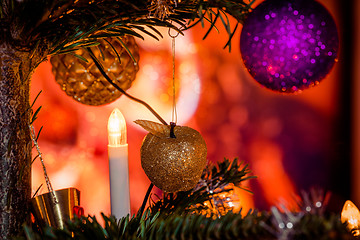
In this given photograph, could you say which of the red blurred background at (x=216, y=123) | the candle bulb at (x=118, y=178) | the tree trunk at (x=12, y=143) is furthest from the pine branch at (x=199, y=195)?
the red blurred background at (x=216, y=123)

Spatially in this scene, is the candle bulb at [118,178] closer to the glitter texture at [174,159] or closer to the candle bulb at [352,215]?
the glitter texture at [174,159]

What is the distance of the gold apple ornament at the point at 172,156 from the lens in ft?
1.01

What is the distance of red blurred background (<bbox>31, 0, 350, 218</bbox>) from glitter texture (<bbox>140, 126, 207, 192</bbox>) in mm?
618

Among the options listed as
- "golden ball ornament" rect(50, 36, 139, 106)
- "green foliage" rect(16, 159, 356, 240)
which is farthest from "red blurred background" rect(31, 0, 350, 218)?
"green foliage" rect(16, 159, 356, 240)

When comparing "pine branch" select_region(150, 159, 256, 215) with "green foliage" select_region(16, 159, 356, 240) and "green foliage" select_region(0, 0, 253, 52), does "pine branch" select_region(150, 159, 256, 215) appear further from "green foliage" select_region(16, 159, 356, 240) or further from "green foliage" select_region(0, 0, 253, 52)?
"green foliage" select_region(0, 0, 253, 52)

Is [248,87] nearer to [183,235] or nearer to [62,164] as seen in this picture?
[62,164]

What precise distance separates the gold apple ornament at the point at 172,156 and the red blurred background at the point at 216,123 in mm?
613

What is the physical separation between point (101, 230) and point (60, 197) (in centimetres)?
8

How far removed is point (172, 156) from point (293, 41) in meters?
0.14

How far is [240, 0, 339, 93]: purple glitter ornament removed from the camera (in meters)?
0.25

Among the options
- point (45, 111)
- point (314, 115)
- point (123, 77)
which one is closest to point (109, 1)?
point (123, 77)

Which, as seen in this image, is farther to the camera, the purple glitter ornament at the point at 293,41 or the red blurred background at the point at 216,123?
the red blurred background at the point at 216,123

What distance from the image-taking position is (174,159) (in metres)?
0.31

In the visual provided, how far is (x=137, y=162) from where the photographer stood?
96 centimetres
